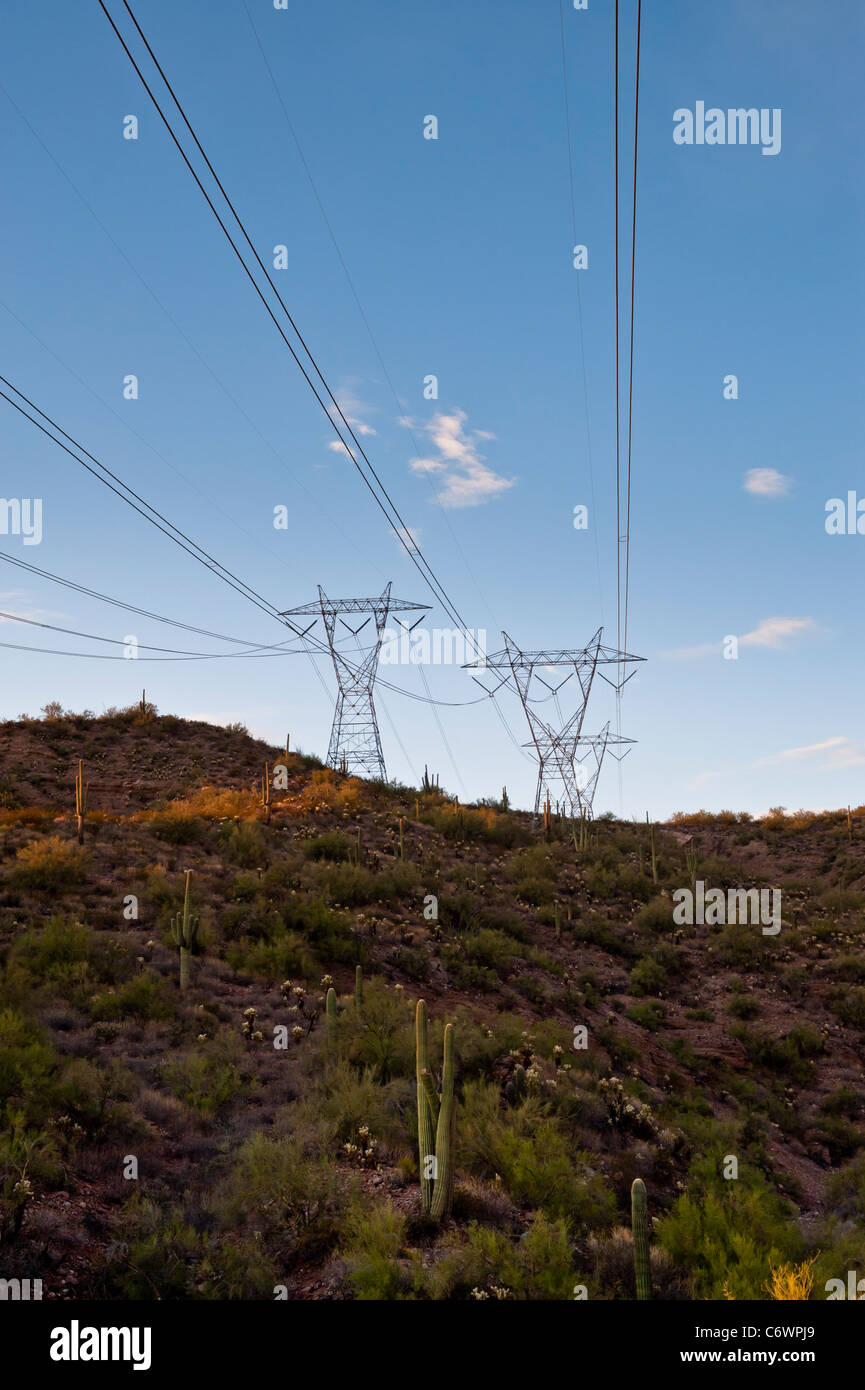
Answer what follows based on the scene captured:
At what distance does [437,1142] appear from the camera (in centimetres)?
927

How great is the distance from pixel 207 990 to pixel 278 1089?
449 centimetres

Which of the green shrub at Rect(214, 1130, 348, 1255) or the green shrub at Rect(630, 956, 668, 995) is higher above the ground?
the green shrub at Rect(214, 1130, 348, 1255)

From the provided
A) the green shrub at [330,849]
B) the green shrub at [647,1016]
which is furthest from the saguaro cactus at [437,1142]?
the green shrub at [330,849]

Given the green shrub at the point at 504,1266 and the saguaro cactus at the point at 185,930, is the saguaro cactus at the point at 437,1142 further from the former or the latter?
the saguaro cactus at the point at 185,930

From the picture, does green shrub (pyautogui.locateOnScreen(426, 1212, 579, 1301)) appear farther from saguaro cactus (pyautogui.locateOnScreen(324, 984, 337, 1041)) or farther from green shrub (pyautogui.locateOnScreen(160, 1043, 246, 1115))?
saguaro cactus (pyautogui.locateOnScreen(324, 984, 337, 1041))

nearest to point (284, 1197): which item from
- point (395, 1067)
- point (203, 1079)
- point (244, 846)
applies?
point (203, 1079)

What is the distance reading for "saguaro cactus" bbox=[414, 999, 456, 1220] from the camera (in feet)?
29.3

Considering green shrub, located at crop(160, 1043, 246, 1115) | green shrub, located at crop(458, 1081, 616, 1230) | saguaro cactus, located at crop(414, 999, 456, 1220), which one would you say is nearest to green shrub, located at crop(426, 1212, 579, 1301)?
saguaro cactus, located at crop(414, 999, 456, 1220)

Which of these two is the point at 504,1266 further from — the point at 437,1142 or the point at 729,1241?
the point at 729,1241

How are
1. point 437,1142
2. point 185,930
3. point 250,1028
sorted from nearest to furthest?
point 437,1142 < point 250,1028 < point 185,930

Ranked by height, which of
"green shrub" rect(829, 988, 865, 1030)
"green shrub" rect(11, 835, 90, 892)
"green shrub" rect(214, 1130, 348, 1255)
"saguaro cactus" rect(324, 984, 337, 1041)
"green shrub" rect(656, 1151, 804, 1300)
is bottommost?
"green shrub" rect(829, 988, 865, 1030)

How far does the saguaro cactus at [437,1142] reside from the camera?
8.94m

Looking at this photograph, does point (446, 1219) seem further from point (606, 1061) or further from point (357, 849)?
point (357, 849)
